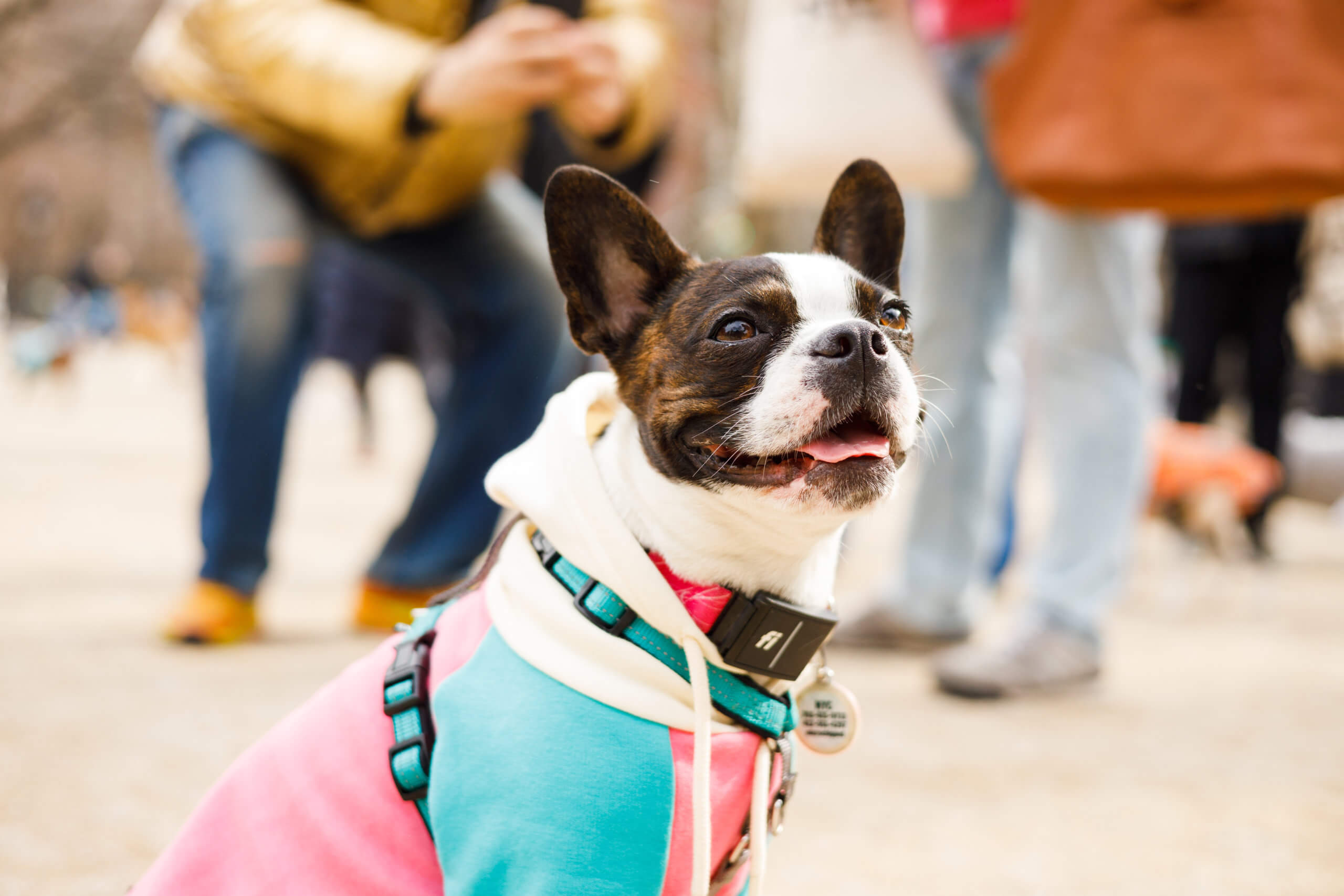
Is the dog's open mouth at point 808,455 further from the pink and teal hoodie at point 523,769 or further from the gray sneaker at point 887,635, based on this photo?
the gray sneaker at point 887,635

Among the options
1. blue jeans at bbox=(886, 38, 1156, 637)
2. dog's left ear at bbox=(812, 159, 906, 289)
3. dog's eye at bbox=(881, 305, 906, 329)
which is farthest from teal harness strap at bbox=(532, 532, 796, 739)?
blue jeans at bbox=(886, 38, 1156, 637)

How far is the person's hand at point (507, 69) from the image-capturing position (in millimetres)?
2357

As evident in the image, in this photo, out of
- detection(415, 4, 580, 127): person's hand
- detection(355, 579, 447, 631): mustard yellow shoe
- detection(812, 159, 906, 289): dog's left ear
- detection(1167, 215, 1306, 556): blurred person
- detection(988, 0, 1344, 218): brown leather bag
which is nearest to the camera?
detection(812, 159, 906, 289): dog's left ear

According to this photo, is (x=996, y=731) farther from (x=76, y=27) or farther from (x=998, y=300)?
(x=76, y=27)

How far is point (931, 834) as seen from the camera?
1.83 metres

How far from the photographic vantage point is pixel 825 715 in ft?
4.49

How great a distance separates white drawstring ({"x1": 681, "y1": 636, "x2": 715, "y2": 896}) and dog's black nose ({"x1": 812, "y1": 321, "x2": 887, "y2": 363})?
358 millimetres

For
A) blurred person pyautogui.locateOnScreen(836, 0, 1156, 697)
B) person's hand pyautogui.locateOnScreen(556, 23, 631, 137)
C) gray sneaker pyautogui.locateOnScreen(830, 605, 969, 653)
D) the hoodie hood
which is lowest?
gray sneaker pyautogui.locateOnScreen(830, 605, 969, 653)

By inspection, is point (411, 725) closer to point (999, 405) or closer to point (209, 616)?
point (209, 616)

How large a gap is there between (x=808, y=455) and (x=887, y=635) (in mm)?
1888

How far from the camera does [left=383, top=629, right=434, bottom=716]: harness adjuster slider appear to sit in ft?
3.65

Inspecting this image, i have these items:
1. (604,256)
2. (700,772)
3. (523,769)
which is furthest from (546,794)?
(604,256)

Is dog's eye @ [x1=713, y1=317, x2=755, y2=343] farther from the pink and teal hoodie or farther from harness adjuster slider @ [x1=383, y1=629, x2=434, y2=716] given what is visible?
harness adjuster slider @ [x1=383, y1=629, x2=434, y2=716]

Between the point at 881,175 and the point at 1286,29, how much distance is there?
123 centimetres
